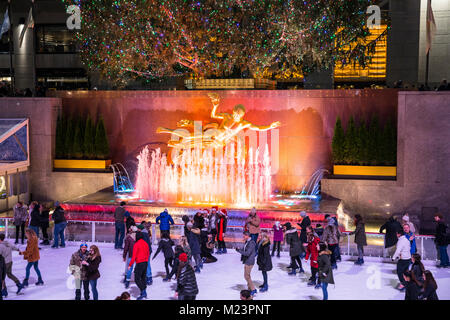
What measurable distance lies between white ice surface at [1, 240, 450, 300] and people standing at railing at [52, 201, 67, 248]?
0.78m

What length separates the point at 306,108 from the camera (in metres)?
21.2

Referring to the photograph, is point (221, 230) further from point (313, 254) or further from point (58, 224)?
point (58, 224)

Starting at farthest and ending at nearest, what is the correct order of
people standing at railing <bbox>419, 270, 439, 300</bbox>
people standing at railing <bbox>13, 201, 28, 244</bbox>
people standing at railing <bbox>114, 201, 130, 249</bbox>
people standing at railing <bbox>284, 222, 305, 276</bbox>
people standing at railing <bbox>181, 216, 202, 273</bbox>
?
people standing at railing <bbox>13, 201, 28, 244</bbox>
people standing at railing <bbox>114, 201, 130, 249</bbox>
people standing at railing <bbox>181, 216, 202, 273</bbox>
people standing at railing <bbox>284, 222, 305, 276</bbox>
people standing at railing <bbox>419, 270, 439, 300</bbox>

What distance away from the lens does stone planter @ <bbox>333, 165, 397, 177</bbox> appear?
1970 cm

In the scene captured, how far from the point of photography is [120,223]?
15.1 meters

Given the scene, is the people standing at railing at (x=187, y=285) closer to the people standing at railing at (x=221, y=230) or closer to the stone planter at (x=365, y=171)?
the people standing at railing at (x=221, y=230)

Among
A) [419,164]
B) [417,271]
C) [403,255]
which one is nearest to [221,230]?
[403,255]

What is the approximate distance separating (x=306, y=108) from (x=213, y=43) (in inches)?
174

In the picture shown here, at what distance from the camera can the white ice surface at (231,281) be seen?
37.7ft

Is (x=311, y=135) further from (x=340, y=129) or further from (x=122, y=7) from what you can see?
(x=122, y=7)

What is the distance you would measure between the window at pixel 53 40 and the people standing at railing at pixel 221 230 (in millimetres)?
24243

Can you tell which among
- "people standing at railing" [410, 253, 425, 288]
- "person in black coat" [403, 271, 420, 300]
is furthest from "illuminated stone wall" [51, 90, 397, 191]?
"person in black coat" [403, 271, 420, 300]

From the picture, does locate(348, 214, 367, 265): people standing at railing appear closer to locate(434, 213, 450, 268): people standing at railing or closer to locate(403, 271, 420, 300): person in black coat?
locate(434, 213, 450, 268): people standing at railing

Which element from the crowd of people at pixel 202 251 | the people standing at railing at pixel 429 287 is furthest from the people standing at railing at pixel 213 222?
the people standing at railing at pixel 429 287
